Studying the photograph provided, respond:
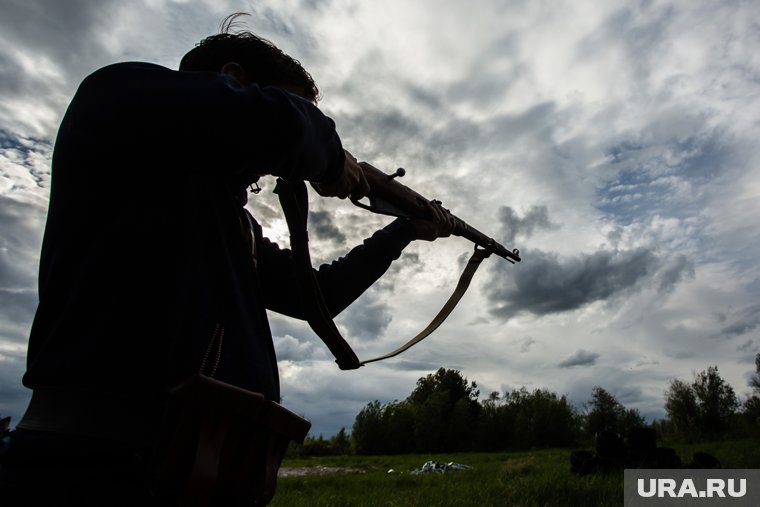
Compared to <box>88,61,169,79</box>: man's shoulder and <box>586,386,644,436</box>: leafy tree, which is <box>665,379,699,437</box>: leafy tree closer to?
<box>586,386,644,436</box>: leafy tree

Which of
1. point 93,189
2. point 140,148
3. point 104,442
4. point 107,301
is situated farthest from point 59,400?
point 140,148

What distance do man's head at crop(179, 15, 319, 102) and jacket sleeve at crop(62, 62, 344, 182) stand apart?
2.30 ft

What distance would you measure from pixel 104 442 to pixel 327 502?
525 cm

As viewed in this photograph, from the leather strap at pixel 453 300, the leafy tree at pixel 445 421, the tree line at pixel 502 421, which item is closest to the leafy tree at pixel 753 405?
the tree line at pixel 502 421

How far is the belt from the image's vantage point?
148 centimetres

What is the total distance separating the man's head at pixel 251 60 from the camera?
250 centimetres

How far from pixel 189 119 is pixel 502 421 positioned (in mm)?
53956

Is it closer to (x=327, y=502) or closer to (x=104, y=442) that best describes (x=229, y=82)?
(x=104, y=442)

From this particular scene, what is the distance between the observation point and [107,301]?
1.61 m

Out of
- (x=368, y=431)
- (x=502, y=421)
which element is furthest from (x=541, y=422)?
(x=368, y=431)

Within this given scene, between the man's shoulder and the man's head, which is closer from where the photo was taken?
the man's shoulder

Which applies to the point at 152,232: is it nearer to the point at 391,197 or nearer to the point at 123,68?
the point at 123,68

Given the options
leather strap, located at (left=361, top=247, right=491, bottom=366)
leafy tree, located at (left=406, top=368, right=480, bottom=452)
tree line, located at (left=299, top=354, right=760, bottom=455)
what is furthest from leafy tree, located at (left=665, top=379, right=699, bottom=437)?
leather strap, located at (left=361, top=247, right=491, bottom=366)

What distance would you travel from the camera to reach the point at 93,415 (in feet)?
4.92
